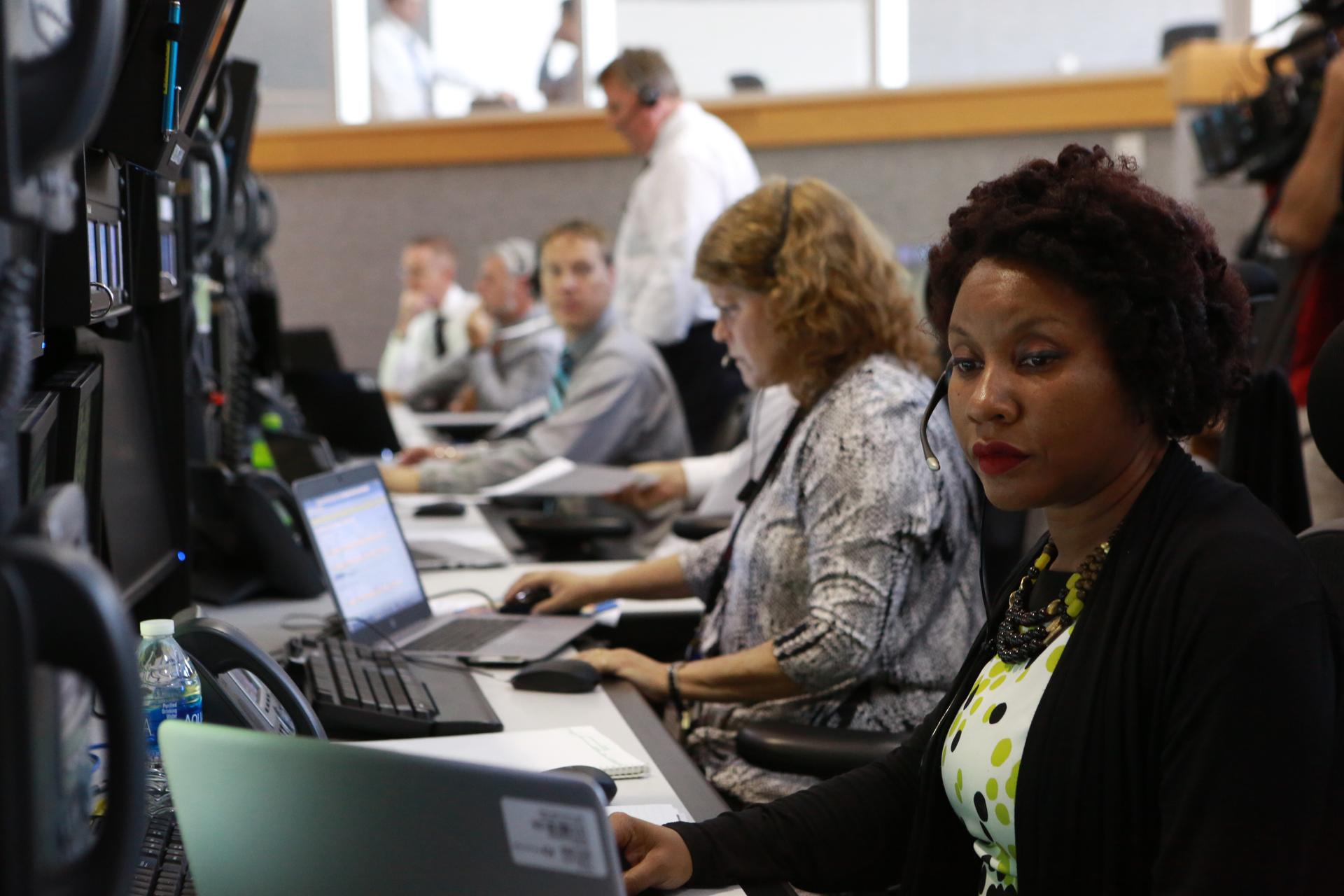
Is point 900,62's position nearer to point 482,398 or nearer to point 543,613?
point 482,398

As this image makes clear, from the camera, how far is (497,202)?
729cm

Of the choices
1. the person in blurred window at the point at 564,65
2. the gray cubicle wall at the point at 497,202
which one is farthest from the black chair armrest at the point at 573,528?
the person in blurred window at the point at 564,65

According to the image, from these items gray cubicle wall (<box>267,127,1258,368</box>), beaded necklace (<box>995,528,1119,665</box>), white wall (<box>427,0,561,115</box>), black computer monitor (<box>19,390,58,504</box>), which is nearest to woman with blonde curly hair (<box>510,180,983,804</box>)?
beaded necklace (<box>995,528,1119,665</box>)

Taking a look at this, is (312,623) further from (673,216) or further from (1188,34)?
(1188,34)

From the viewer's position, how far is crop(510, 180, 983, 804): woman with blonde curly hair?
1.68 meters

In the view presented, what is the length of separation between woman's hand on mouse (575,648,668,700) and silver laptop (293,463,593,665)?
4.6 inches

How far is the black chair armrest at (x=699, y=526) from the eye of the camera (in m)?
2.58

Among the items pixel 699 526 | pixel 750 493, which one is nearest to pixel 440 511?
pixel 699 526

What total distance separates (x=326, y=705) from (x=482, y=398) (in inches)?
152

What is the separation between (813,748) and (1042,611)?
42 cm

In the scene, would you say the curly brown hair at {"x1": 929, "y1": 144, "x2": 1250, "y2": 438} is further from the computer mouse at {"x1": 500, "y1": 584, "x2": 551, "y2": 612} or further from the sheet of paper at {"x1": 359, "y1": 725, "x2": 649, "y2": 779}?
the computer mouse at {"x1": 500, "y1": 584, "x2": 551, "y2": 612}

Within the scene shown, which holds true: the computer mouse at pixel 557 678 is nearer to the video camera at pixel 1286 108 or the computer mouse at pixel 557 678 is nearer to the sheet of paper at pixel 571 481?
the sheet of paper at pixel 571 481

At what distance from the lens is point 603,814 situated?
0.71m

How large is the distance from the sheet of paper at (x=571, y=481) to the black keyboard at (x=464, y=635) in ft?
2.46
